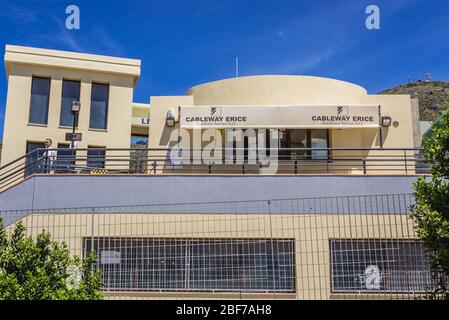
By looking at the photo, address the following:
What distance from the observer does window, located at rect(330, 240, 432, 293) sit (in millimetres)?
9273

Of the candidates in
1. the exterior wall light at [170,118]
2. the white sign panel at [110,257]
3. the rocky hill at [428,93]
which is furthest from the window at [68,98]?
the rocky hill at [428,93]

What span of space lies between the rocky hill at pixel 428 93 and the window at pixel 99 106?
52738mm

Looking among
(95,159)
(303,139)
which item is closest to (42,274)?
(95,159)

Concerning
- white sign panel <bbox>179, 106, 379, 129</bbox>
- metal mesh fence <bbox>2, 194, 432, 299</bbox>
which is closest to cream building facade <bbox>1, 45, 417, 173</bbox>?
white sign panel <bbox>179, 106, 379, 129</bbox>

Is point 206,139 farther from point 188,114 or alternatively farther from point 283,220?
point 283,220

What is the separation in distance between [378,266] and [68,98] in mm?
14454

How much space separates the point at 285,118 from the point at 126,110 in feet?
25.0

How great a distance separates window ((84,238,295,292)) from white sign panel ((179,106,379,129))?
5682 millimetres

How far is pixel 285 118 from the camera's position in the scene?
1531 cm

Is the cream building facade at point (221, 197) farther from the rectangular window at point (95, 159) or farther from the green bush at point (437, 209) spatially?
the green bush at point (437, 209)

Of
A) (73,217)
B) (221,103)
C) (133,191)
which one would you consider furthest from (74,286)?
(221,103)

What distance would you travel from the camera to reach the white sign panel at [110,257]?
9898 mm

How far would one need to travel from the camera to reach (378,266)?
9.61 m

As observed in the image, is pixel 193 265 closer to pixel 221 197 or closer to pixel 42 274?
pixel 221 197
